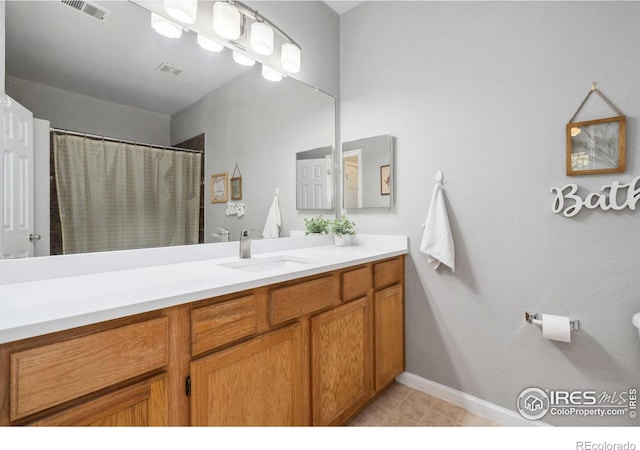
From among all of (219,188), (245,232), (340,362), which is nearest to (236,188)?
(219,188)

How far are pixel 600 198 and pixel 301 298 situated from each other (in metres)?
1.38

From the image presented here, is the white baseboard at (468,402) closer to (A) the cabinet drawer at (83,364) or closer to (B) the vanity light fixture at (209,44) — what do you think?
(A) the cabinet drawer at (83,364)

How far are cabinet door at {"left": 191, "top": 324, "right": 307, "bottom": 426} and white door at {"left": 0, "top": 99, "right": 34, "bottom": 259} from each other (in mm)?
789

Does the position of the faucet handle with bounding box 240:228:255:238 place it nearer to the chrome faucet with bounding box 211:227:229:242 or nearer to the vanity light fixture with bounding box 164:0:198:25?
the chrome faucet with bounding box 211:227:229:242

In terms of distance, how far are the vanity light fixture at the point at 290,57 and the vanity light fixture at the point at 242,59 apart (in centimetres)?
22

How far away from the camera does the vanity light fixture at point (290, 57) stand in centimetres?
186

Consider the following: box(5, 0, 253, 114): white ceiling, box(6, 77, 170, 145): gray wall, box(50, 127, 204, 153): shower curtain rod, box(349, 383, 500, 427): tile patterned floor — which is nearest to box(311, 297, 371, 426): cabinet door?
box(349, 383, 500, 427): tile patterned floor

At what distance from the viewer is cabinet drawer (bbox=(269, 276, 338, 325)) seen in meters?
1.15

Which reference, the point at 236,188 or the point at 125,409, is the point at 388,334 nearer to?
the point at 236,188

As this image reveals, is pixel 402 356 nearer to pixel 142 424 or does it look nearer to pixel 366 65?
pixel 142 424

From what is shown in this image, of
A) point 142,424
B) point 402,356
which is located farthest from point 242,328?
point 402,356

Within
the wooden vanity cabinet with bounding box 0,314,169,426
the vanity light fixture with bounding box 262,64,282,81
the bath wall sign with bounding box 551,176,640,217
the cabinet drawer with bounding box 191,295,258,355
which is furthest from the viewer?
the vanity light fixture with bounding box 262,64,282,81

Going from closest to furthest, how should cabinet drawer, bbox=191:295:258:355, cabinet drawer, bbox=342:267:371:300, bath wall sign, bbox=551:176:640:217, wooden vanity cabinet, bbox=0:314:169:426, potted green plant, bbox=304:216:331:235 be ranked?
wooden vanity cabinet, bbox=0:314:169:426 → cabinet drawer, bbox=191:295:258:355 → bath wall sign, bbox=551:176:640:217 → cabinet drawer, bbox=342:267:371:300 → potted green plant, bbox=304:216:331:235

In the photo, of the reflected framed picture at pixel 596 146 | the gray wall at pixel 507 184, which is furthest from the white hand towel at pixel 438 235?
the reflected framed picture at pixel 596 146
